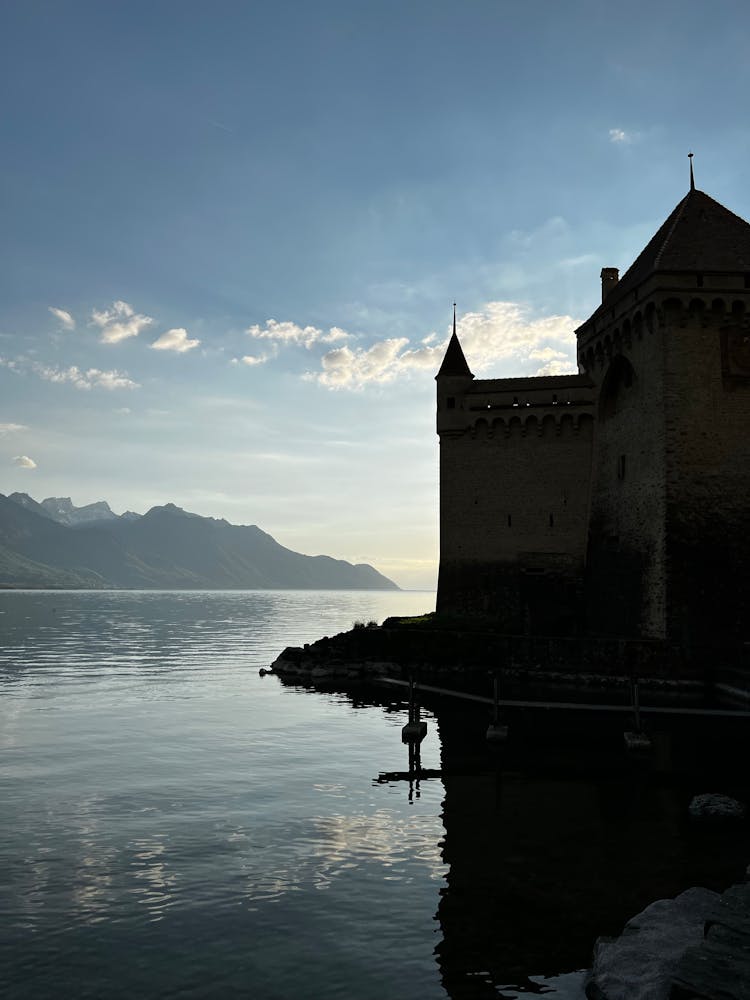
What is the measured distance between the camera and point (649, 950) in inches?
402

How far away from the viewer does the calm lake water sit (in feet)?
35.9

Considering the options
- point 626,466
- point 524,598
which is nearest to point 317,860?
point 626,466

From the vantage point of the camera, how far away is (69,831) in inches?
666

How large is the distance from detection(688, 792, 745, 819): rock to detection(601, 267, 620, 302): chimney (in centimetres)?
Result: 3522

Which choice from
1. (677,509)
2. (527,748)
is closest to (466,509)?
(677,509)

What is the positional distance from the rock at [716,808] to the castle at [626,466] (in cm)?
1763

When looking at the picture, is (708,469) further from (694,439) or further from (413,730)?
(413,730)

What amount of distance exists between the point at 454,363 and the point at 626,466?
1385 centimetres

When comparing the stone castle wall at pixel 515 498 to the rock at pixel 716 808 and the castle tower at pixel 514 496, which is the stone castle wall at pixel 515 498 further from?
the rock at pixel 716 808

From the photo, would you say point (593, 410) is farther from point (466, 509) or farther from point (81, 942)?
point (81, 942)

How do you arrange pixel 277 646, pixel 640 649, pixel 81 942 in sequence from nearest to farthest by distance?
pixel 81 942
pixel 640 649
pixel 277 646

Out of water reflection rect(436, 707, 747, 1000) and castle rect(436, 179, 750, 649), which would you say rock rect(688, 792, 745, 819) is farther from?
castle rect(436, 179, 750, 649)

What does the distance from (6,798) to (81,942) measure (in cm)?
966

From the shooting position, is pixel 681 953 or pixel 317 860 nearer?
pixel 681 953
